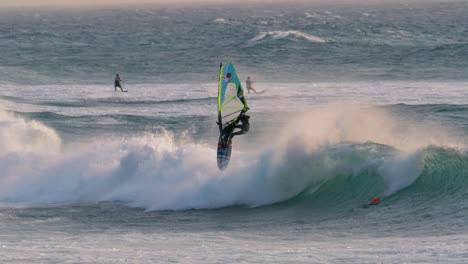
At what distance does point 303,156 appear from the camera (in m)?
17.9

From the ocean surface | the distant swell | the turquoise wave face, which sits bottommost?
the ocean surface

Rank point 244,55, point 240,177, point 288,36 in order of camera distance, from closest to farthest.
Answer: point 240,177 → point 244,55 → point 288,36

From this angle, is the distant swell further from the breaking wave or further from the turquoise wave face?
the breaking wave

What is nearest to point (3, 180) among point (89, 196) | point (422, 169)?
point (89, 196)

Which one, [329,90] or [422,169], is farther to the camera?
[329,90]

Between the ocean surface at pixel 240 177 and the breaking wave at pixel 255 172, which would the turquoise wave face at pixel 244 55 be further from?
the breaking wave at pixel 255 172

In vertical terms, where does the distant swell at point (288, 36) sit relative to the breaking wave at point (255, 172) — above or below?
above

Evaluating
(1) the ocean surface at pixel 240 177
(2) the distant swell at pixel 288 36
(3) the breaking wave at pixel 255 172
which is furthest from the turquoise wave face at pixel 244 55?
(3) the breaking wave at pixel 255 172

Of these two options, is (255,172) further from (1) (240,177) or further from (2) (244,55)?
(2) (244,55)

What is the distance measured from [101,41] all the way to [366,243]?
54.9 m

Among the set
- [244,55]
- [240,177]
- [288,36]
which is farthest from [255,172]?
[288,36]

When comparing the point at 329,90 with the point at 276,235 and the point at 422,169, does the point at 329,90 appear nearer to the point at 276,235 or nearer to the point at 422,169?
the point at 422,169

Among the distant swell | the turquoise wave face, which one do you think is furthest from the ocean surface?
the distant swell

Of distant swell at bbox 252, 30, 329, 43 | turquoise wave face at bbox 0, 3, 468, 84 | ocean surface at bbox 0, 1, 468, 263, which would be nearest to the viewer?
ocean surface at bbox 0, 1, 468, 263
